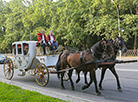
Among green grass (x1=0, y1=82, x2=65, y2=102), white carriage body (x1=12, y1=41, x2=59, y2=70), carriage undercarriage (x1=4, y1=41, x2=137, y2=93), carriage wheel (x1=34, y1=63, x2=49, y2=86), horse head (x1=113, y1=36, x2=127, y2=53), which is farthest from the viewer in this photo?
white carriage body (x1=12, y1=41, x2=59, y2=70)

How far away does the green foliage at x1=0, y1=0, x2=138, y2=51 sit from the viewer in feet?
88.6

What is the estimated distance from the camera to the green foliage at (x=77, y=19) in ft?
88.6

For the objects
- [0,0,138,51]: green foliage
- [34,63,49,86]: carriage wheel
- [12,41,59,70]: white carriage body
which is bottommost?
[34,63,49,86]: carriage wheel

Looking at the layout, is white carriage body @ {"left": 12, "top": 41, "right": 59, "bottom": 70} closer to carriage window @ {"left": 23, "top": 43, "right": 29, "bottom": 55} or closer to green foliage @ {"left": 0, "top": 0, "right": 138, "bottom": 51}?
carriage window @ {"left": 23, "top": 43, "right": 29, "bottom": 55}

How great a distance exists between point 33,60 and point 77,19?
24.3 metres

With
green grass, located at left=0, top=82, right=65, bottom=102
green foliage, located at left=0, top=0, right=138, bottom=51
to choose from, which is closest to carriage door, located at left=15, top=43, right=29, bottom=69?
green grass, located at left=0, top=82, right=65, bottom=102

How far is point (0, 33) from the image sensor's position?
1975 inches

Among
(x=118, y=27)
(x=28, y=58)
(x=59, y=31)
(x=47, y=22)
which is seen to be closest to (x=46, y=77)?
(x=28, y=58)

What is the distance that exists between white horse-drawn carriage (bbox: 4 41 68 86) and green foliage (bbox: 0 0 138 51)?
743 inches

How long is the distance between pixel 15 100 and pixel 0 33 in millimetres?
48555

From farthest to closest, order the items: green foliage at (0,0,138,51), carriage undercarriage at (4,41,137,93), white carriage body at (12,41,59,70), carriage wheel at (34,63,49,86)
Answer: green foliage at (0,0,138,51), white carriage body at (12,41,59,70), carriage undercarriage at (4,41,137,93), carriage wheel at (34,63,49,86)

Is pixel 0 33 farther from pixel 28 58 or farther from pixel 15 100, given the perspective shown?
pixel 15 100

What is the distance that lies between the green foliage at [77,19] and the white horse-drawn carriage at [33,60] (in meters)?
18.9

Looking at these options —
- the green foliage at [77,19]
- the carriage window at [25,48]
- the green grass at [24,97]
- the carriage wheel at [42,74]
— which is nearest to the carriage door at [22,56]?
the carriage window at [25,48]
